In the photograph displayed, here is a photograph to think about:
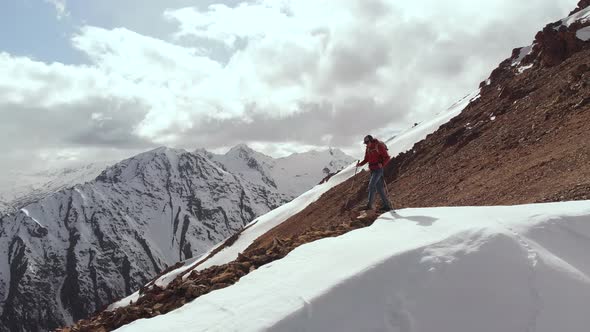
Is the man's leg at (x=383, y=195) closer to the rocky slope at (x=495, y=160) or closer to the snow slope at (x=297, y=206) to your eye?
the rocky slope at (x=495, y=160)

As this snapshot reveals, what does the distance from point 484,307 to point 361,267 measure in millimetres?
2271

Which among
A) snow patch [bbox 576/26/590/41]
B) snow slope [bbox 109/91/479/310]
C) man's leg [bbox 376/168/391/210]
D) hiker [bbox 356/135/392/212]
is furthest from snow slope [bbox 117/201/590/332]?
snow slope [bbox 109/91/479/310]

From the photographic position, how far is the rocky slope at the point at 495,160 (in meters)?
11.9

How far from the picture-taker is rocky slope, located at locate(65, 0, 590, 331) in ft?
39.2

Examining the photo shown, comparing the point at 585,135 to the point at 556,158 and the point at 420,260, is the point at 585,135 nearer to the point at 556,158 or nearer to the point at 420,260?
the point at 556,158

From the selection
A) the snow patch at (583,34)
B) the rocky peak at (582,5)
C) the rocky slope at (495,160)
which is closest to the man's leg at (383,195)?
the rocky slope at (495,160)

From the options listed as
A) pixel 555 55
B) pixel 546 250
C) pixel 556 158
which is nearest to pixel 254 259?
pixel 546 250

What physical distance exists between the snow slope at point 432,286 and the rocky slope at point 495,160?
6.04ft

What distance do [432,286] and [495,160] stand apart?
2161cm

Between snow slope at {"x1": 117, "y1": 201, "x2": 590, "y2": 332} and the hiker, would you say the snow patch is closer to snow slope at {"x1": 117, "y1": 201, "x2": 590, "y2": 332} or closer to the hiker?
the hiker

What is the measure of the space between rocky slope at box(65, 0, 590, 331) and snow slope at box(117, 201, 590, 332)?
184 cm

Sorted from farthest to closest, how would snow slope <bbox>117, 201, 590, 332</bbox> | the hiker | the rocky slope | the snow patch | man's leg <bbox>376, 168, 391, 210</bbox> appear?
the snow patch
the hiker
man's leg <bbox>376, 168, 391, 210</bbox>
the rocky slope
snow slope <bbox>117, 201, 590, 332</bbox>

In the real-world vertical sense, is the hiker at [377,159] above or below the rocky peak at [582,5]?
below

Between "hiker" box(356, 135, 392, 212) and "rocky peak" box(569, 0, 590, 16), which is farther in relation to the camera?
"rocky peak" box(569, 0, 590, 16)
